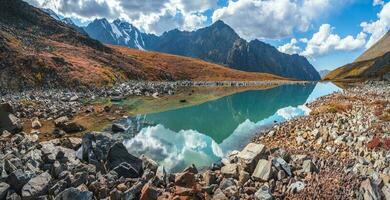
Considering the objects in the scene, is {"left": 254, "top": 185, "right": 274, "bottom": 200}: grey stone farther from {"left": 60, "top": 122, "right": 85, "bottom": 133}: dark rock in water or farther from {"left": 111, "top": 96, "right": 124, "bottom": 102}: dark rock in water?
{"left": 111, "top": 96, "right": 124, "bottom": 102}: dark rock in water

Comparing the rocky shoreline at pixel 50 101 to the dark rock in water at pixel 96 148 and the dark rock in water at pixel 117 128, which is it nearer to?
the dark rock in water at pixel 117 128

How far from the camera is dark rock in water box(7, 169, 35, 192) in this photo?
19719mm

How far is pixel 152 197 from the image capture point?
19.6 meters

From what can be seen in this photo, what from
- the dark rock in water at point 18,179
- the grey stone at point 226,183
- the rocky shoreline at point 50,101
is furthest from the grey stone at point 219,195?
the rocky shoreline at point 50,101

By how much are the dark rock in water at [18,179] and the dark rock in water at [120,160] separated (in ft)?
17.2

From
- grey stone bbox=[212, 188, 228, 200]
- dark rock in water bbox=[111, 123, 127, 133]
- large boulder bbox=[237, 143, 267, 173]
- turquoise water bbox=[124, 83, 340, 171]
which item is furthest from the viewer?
dark rock in water bbox=[111, 123, 127, 133]

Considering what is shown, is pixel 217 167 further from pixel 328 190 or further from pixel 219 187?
pixel 328 190

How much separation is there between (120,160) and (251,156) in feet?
28.0

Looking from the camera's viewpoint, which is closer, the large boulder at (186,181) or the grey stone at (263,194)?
the grey stone at (263,194)

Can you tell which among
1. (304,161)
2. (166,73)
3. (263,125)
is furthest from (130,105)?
(166,73)

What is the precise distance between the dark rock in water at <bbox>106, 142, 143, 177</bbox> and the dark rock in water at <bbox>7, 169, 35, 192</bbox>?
17.2 feet

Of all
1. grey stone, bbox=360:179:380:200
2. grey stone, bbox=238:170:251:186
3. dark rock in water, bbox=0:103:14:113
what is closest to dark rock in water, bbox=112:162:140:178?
grey stone, bbox=238:170:251:186

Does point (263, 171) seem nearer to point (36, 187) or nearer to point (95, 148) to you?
point (95, 148)

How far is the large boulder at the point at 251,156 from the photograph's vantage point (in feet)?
77.8
